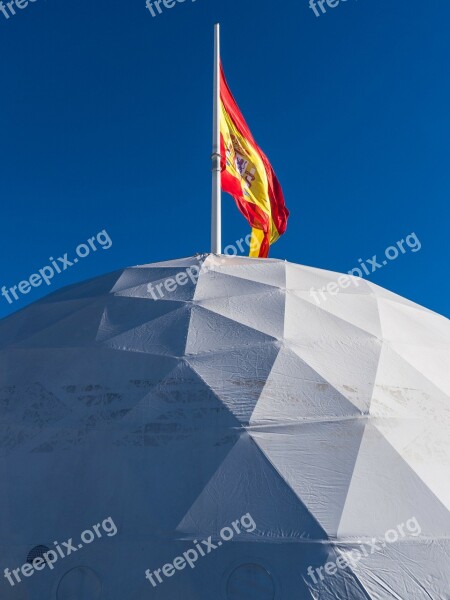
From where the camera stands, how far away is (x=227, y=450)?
27.6 feet

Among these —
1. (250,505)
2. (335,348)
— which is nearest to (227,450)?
(250,505)

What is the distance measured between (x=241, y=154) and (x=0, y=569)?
12048mm

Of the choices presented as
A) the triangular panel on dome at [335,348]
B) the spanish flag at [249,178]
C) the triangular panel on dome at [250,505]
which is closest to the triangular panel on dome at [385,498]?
the triangular panel on dome at [250,505]

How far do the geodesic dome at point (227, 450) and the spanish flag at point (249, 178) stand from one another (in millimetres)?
5410

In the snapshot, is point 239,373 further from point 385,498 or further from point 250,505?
point 385,498

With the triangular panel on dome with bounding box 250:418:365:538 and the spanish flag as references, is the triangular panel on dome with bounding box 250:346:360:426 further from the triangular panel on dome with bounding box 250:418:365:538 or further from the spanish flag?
the spanish flag

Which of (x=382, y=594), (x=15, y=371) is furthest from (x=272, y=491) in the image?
(x=15, y=371)

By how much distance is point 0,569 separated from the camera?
8102 millimetres

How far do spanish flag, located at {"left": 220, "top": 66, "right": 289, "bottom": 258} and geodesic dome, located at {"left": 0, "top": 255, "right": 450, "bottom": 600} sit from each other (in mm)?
5410

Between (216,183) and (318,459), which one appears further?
(216,183)

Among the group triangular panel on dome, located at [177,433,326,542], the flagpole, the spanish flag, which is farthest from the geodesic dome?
the spanish flag

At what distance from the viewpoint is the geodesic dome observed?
25.0ft

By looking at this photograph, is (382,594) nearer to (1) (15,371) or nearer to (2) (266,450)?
(2) (266,450)

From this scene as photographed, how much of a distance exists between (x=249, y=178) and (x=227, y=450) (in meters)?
9.73
